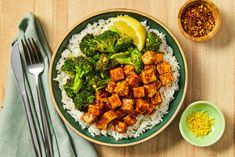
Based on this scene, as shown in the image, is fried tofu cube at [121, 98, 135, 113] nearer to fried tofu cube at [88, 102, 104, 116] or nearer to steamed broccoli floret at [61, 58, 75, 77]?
fried tofu cube at [88, 102, 104, 116]

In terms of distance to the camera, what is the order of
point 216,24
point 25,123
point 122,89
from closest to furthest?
point 122,89
point 216,24
point 25,123

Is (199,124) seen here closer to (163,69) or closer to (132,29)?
(163,69)

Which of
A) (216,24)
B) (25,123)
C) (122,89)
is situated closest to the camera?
(122,89)

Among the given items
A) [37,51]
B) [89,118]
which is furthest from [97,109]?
[37,51]

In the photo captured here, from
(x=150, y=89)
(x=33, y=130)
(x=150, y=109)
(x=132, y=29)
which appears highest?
(x=132, y=29)

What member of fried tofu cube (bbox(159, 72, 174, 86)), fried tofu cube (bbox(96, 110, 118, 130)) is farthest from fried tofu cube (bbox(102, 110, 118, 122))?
fried tofu cube (bbox(159, 72, 174, 86))

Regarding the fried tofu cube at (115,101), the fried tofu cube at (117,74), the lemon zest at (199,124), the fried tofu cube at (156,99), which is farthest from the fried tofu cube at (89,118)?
the lemon zest at (199,124)
